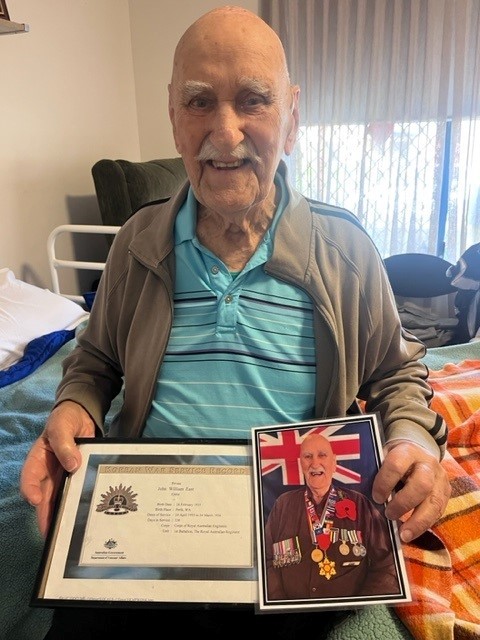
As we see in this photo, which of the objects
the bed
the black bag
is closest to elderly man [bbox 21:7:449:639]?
the bed

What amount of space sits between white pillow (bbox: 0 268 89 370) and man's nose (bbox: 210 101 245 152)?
3.95ft

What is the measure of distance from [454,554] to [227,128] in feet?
2.76

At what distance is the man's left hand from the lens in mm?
647

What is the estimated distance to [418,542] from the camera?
2.82 feet

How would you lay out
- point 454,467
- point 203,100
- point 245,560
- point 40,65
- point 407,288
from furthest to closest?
point 407,288 < point 40,65 < point 454,467 < point 203,100 < point 245,560

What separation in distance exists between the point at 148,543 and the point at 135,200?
6.85 ft

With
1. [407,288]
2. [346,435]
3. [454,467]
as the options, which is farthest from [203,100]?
[407,288]

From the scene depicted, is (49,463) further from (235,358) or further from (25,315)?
(25,315)

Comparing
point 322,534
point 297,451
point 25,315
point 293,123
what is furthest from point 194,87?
point 25,315

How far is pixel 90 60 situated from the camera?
2742mm

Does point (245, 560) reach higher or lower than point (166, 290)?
lower

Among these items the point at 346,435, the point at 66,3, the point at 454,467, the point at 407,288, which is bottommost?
the point at 407,288

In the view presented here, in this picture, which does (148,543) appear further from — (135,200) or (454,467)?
(135,200)

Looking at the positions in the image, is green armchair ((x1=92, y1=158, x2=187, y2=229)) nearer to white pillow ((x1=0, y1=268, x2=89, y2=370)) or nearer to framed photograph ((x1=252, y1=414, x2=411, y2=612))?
white pillow ((x1=0, y1=268, x2=89, y2=370))
